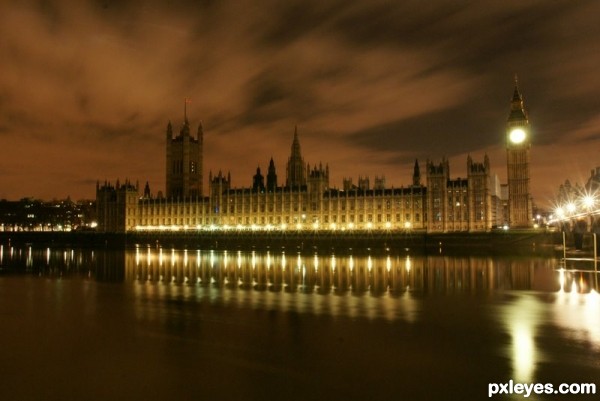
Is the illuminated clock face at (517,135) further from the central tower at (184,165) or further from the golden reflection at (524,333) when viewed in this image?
the central tower at (184,165)

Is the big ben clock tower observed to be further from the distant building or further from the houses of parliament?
the distant building

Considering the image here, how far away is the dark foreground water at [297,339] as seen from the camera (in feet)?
40.5

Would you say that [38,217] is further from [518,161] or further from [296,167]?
[518,161]

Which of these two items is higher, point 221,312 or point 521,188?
point 521,188

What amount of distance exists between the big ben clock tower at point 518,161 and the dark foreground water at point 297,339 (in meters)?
43.2

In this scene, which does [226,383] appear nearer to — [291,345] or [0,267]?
[291,345]

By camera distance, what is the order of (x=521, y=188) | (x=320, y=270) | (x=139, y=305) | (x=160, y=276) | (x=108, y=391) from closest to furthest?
1. (x=108, y=391)
2. (x=139, y=305)
3. (x=160, y=276)
4. (x=320, y=270)
5. (x=521, y=188)

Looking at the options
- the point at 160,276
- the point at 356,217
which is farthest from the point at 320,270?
the point at 356,217

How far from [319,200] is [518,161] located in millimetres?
30577

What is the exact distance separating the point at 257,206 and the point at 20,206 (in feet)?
300

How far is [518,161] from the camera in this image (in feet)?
245

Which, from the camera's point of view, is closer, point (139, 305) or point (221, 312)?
point (221, 312)

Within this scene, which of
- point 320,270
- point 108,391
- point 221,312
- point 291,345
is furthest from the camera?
point 320,270

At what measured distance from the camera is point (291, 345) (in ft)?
51.6
